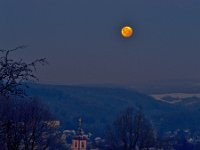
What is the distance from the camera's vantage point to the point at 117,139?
45.4m

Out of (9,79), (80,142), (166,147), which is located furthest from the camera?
(80,142)

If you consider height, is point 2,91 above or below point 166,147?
above

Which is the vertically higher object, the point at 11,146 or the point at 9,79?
the point at 9,79

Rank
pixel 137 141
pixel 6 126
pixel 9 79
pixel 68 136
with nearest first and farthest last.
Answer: pixel 9 79, pixel 6 126, pixel 137 141, pixel 68 136

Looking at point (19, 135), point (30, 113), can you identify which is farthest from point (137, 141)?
point (19, 135)

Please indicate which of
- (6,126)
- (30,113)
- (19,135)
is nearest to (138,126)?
(30,113)

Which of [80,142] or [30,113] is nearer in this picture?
[30,113]

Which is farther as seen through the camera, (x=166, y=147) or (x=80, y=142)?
(x=80, y=142)

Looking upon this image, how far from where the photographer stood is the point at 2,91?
48.1 feet

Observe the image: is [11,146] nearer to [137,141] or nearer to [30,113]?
[30,113]

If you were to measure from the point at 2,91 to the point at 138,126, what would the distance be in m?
31.0

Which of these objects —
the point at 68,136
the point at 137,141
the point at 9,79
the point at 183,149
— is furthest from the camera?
the point at 68,136

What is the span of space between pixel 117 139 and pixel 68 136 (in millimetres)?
148284

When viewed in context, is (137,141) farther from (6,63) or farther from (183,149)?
(183,149)
